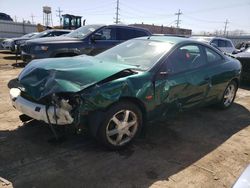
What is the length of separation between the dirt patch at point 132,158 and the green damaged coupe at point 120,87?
0.32 meters

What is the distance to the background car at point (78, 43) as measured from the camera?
8.16 meters

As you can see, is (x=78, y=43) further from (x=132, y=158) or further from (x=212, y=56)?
(x=132, y=158)

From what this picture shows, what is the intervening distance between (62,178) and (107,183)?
20.5 inches

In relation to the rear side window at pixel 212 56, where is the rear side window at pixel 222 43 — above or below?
above

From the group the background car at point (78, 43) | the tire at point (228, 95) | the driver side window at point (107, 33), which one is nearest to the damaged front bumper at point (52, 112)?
the tire at point (228, 95)

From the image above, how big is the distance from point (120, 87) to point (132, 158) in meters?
0.96

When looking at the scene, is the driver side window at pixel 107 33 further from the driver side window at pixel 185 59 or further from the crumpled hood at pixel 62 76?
the crumpled hood at pixel 62 76

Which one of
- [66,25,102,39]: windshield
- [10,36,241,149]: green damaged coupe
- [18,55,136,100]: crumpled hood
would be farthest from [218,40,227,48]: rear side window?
[18,55,136,100]: crumpled hood

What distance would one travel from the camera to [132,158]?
11.6 ft

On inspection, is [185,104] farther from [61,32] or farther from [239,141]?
[61,32]

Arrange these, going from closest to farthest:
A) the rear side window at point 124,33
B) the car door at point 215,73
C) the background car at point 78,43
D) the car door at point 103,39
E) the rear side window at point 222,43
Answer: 1. the car door at point 215,73
2. the background car at point 78,43
3. the car door at point 103,39
4. the rear side window at point 124,33
5. the rear side window at point 222,43

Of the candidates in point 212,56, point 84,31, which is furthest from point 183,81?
point 84,31

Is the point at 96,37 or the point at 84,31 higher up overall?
the point at 84,31

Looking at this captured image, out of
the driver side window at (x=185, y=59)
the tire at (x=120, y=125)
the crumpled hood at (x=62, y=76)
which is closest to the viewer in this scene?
the crumpled hood at (x=62, y=76)
